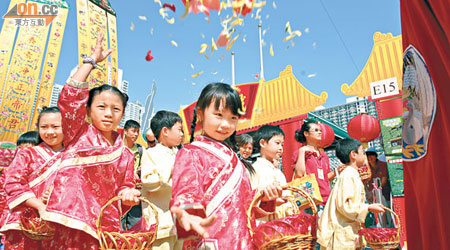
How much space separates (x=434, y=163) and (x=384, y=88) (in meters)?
5.53

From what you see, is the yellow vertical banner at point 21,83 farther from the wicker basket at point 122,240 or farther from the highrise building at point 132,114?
the wicker basket at point 122,240

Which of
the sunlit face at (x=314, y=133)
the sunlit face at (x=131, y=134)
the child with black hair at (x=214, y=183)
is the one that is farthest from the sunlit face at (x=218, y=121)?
the sunlit face at (x=131, y=134)

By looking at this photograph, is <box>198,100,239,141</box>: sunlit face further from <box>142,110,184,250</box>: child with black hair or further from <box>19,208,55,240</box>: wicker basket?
<box>19,208,55,240</box>: wicker basket

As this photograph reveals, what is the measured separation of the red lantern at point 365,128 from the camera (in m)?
6.12

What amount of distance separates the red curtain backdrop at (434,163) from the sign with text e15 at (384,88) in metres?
5.33

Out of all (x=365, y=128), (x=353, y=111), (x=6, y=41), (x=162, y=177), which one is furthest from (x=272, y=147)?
(x=6, y=41)

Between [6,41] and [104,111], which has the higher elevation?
[6,41]

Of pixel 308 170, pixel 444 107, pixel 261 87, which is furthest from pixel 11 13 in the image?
pixel 444 107

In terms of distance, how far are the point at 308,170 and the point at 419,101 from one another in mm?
3036

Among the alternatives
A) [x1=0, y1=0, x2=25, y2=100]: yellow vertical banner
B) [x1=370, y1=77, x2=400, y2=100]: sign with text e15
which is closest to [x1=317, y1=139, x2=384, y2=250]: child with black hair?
[x1=370, y1=77, x2=400, y2=100]: sign with text e15

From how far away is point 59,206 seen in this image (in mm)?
1699

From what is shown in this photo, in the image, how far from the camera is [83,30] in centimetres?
761

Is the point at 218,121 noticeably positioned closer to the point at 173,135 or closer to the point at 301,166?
the point at 173,135

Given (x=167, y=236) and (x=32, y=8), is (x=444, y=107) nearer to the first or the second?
(x=167, y=236)
